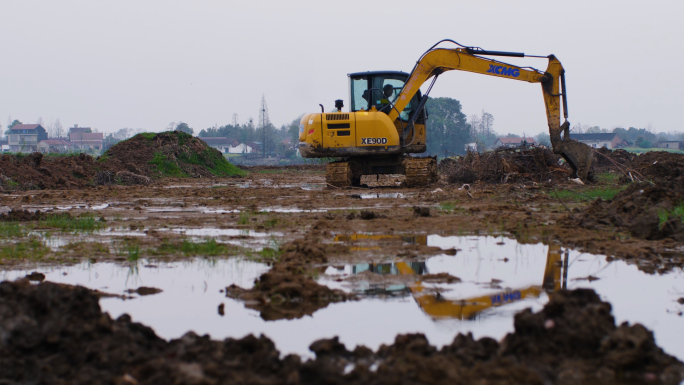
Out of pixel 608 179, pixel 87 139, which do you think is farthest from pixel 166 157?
pixel 87 139

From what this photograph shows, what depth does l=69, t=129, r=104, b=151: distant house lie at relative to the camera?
152750mm

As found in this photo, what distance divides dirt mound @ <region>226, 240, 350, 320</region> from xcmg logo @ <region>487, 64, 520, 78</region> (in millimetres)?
14673

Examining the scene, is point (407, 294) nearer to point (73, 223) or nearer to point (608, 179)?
point (73, 223)

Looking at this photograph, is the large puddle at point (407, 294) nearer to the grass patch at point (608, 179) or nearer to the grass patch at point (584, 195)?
the grass patch at point (584, 195)

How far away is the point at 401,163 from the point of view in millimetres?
21922

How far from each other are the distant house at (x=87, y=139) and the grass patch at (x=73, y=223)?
14688 cm

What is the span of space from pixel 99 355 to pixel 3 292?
1.15 m

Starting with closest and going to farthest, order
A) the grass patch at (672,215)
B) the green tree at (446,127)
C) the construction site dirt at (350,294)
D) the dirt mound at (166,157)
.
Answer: the construction site dirt at (350,294)
the grass patch at (672,215)
the dirt mound at (166,157)
the green tree at (446,127)

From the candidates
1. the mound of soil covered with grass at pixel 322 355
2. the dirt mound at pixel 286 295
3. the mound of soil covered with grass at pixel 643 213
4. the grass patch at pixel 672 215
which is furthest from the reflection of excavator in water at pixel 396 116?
the mound of soil covered with grass at pixel 322 355

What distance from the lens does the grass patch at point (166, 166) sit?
105ft

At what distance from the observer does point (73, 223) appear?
11.1m

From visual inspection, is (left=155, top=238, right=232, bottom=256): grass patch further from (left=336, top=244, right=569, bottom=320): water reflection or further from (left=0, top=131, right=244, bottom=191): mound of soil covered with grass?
(left=0, top=131, right=244, bottom=191): mound of soil covered with grass

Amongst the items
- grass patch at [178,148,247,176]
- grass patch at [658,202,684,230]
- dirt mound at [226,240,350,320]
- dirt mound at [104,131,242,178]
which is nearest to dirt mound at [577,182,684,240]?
grass patch at [658,202,684,230]

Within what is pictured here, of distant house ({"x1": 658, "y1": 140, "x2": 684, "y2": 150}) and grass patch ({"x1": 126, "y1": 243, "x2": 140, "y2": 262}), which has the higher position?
distant house ({"x1": 658, "y1": 140, "x2": 684, "y2": 150})
